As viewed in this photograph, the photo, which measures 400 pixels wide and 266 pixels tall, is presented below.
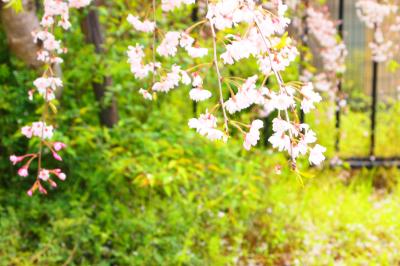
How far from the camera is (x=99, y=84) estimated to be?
137 inches

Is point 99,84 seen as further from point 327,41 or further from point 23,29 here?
point 327,41

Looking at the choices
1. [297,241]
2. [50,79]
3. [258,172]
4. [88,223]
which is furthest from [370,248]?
[50,79]

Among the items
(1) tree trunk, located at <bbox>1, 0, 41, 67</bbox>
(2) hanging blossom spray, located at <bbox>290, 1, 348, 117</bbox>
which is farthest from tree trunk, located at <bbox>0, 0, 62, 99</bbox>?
(2) hanging blossom spray, located at <bbox>290, 1, 348, 117</bbox>

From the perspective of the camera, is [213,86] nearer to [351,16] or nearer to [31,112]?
[31,112]

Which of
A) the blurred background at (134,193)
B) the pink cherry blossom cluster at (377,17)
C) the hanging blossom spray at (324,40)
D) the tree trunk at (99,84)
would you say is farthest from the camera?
the hanging blossom spray at (324,40)

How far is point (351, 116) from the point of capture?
18.6 feet

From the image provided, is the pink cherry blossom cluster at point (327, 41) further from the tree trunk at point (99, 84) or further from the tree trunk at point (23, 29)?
the tree trunk at point (23, 29)

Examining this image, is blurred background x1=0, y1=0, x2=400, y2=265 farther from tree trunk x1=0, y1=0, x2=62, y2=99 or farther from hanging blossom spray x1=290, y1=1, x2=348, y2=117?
hanging blossom spray x1=290, y1=1, x2=348, y2=117

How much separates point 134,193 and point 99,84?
629mm

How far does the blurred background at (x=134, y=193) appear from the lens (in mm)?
3055

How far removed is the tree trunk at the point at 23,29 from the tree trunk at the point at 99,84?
30cm

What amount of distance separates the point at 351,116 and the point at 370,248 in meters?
2.36

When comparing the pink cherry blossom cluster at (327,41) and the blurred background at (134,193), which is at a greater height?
the pink cherry blossom cluster at (327,41)

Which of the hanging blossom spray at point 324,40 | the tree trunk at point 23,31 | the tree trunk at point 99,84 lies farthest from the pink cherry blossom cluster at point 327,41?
the tree trunk at point 23,31
